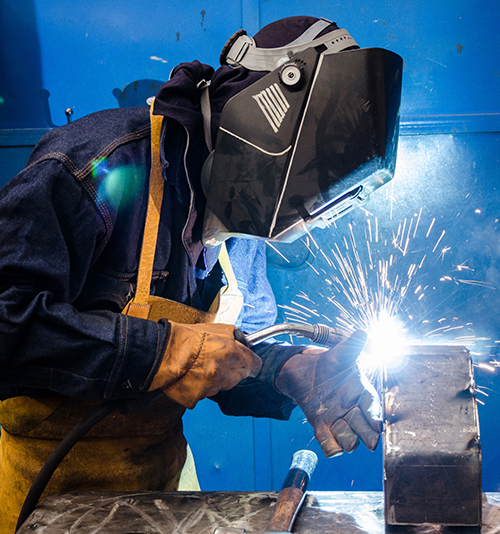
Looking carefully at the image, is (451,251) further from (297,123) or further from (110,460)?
(110,460)

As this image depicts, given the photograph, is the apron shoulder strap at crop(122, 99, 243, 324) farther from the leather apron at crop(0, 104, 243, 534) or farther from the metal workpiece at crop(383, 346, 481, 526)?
the metal workpiece at crop(383, 346, 481, 526)

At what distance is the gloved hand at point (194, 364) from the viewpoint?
1217 millimetres

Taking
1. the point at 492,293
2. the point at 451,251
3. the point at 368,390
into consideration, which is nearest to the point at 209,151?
the point at 368,390

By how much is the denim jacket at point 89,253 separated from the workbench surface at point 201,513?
0.29m

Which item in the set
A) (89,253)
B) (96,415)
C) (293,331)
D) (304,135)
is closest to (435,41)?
(304,135)

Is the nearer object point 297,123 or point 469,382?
point 469,382

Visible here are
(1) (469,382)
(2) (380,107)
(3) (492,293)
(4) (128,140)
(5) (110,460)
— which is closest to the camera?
(1) (469,382)

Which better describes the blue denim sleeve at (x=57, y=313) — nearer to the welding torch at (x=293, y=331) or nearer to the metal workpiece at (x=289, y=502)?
the welding torch at (x=293, y=331)

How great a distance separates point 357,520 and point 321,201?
0.79 metres

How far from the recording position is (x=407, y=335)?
2227 millimetres

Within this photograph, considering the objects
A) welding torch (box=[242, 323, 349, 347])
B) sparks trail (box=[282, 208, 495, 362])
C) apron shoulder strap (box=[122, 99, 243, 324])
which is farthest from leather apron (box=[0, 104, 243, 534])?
sparks trail (box=[282, 208, 495, 362])

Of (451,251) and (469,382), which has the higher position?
(451,251)

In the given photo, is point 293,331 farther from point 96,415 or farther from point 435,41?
point 435,41

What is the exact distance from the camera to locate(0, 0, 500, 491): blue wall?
6.94 feet
